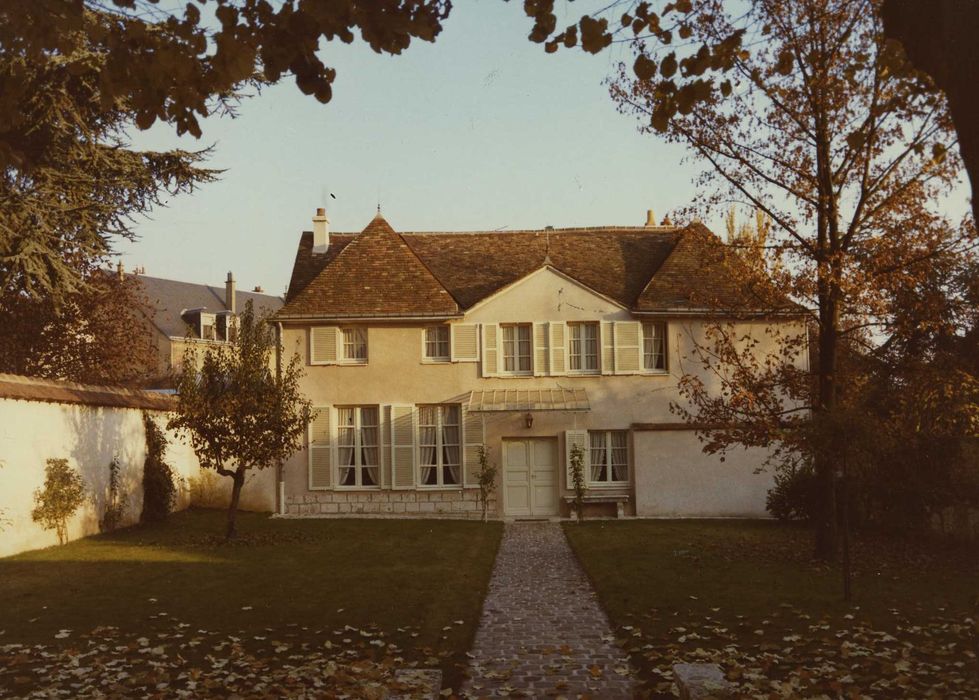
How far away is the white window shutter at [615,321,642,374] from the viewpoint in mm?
23172

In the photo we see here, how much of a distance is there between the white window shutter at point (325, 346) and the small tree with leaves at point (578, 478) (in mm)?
6344

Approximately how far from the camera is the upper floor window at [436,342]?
23781 mm

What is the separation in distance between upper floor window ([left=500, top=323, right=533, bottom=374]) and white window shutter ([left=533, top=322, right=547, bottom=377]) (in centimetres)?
22

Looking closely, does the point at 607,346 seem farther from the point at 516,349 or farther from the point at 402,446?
the point at 402,446

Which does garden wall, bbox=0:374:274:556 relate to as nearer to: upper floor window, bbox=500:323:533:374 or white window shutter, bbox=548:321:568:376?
upper floor window, bbox=500:323:533:374

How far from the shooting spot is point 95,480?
731 inches

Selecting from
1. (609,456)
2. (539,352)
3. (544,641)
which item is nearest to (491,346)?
(539,352)

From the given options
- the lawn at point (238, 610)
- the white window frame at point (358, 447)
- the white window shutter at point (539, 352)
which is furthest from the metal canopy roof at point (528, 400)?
the lawn at point (238, 610)

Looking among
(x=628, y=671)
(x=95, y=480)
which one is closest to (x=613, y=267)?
(x=95, y=480)

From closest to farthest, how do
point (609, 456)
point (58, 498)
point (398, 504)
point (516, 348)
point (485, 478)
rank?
1. point (58, 498)
2. point (485, 478)
3. point (609, 456)
4. point (398, 504)
5. point (516, 348)

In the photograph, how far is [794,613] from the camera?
397 inches

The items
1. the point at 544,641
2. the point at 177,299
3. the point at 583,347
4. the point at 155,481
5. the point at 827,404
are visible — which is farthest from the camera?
the point at 177,299

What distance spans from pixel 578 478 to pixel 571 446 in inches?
52.0

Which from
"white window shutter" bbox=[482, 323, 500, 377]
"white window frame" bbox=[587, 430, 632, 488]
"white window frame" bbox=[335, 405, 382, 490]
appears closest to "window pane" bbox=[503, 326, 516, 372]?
"white window shutter" bbox=[482, 323, 500, 377]
